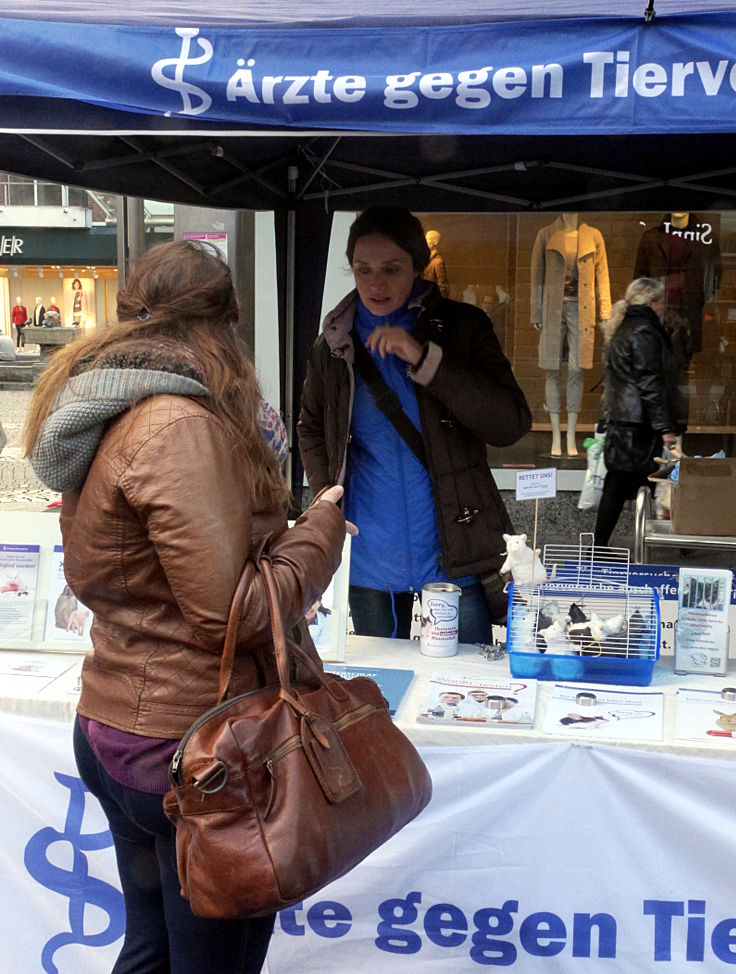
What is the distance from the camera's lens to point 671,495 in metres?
4.09

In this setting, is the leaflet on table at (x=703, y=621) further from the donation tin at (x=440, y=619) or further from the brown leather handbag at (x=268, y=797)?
the brown leather handbag at (x=268, y=797)

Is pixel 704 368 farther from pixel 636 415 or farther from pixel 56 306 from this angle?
pixel 56 306

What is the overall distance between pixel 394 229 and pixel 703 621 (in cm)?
127

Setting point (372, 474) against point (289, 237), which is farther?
point (289, 237)

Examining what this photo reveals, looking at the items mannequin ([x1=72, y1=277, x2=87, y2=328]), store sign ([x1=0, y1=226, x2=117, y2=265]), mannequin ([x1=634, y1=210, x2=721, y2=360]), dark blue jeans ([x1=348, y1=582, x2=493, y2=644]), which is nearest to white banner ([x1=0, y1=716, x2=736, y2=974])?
dark blue jeans ([x1=348, y1=582, x2=493, y2=644])

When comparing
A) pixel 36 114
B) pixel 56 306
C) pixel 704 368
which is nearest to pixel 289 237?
pixel 36 114

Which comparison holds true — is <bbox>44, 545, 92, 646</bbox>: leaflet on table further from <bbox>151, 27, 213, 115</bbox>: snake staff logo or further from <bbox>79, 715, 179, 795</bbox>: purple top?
<bbox>151, 27, 213, 115</bbox>: snake staff logo

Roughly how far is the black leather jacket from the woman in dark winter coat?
8.60 ft

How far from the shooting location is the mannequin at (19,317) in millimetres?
31309

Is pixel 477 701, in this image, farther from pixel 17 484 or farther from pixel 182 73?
pixel 17 484

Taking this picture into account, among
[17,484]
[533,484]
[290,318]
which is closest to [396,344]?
[533,484]

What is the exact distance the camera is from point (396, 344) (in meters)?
2.62

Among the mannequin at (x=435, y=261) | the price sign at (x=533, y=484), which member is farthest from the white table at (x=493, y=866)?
the mannequin at (x=435, y=261)

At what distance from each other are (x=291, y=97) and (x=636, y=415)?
145 inches
